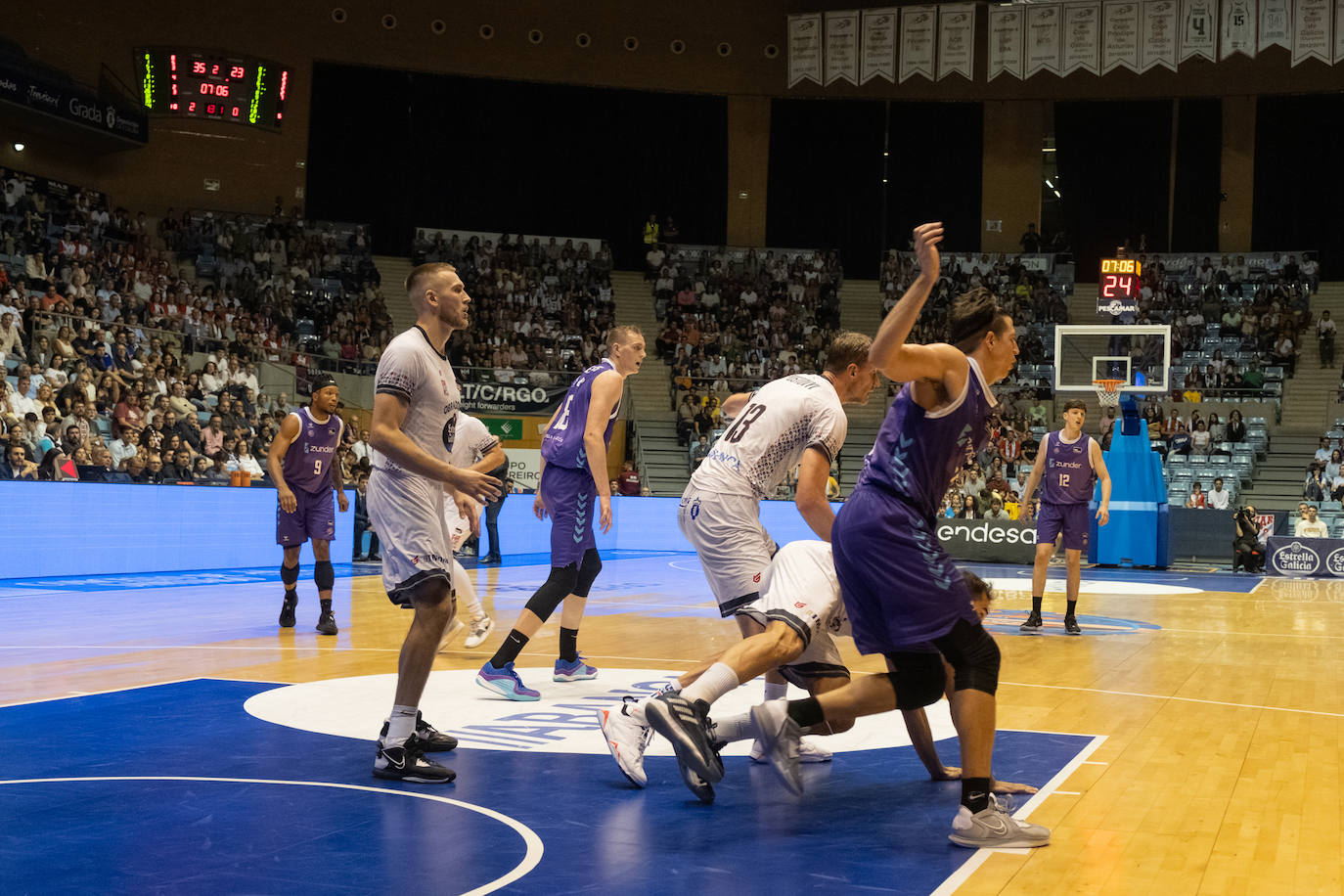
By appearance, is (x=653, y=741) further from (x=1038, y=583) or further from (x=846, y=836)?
(x=1038, y=583)

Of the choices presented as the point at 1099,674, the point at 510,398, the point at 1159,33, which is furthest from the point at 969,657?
the point at 1159,33

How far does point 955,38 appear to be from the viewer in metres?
26.6

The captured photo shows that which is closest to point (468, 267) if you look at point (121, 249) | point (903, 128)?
point (121, 249)

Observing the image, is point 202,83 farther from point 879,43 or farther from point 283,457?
point 283,457

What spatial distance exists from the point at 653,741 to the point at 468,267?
25965mm

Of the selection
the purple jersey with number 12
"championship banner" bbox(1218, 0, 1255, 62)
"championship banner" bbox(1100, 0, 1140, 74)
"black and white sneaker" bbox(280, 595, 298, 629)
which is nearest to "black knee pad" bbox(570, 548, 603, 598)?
the purple jersey with number 12

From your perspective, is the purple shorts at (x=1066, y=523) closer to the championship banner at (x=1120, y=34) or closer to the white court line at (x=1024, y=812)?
the white court line at (x=1024, y=812)

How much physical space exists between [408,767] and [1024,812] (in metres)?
2.15

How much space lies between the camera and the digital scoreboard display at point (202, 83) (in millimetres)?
25578

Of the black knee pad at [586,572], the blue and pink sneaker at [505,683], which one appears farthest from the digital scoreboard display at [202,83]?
the blue and pink sneaker at [505,683]

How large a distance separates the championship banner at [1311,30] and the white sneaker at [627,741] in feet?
81.9

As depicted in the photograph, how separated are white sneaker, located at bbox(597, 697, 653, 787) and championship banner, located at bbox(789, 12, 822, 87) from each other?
25.1m

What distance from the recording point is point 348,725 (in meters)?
5.48

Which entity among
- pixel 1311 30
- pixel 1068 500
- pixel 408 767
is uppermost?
pixel 1311 30
